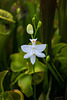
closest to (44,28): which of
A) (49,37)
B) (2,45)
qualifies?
(49,37)

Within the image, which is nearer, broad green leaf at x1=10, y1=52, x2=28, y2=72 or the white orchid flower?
the white orchid flower

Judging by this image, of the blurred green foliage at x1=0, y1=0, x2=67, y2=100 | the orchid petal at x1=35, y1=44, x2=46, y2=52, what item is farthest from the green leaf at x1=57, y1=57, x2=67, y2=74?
the orchid petal at x1=35, y1=44, x2=46, y2=52

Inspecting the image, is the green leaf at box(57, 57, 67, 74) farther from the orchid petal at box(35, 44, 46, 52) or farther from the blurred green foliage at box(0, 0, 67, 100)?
the orchid petal at box(35, 44, 46, 52)

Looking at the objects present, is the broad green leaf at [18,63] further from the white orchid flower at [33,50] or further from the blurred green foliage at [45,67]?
the white orchid flower at [33,50]

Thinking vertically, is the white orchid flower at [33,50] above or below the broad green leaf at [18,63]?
above

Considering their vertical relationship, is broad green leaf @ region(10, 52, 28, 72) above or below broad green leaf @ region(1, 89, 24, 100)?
above

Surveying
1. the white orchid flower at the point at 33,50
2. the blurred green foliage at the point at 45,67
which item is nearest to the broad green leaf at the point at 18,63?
the blurred green foliage at the point at 45,67

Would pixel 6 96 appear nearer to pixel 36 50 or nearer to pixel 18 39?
pixel 36 50

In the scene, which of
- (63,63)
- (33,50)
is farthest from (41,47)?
(63,63)

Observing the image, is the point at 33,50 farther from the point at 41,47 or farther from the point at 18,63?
the point at 18,63
